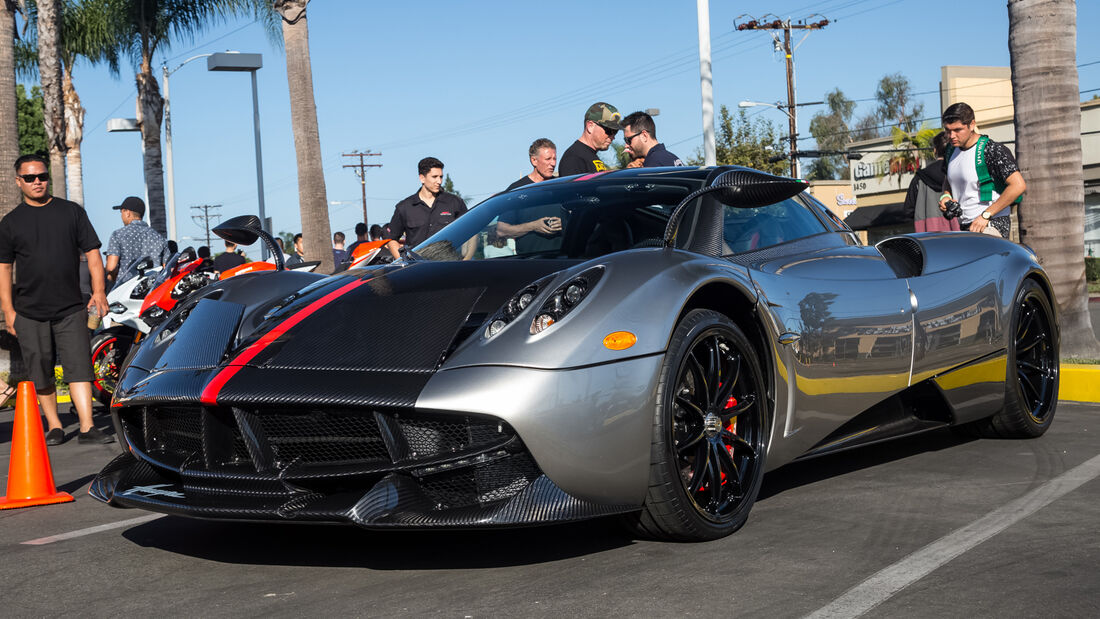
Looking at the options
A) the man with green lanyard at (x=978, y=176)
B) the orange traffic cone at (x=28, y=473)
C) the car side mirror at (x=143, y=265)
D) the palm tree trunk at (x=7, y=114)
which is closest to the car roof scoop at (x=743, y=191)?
the orange traffic cone at (x=28, y=473)

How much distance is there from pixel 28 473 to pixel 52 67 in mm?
18232

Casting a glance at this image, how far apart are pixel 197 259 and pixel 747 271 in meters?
6.41

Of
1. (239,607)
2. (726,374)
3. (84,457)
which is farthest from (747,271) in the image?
(84,457)

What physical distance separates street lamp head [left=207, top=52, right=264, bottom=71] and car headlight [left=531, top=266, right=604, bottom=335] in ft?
74.4

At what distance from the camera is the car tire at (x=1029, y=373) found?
18.8 ft

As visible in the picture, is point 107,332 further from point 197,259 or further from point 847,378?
point 847,378

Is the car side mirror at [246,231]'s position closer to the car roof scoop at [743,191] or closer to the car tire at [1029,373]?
the car roof scoop at [743,191]

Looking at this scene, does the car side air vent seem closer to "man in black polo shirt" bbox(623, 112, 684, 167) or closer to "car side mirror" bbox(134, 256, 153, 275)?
"man in black polo shirt" bbox(623, 112, 684, 167)

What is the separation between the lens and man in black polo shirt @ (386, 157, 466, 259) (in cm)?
1005

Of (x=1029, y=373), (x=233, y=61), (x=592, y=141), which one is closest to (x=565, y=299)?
(x=1029, y=373)

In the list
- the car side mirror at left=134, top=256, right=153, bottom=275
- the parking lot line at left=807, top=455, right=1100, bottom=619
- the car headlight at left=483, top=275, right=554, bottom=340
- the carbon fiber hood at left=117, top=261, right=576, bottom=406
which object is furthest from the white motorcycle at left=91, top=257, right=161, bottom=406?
the parking lot line at left=807, top=455, right=1100, bottom=619

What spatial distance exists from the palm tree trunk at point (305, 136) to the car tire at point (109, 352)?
16.5ft

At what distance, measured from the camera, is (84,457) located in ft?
22.9

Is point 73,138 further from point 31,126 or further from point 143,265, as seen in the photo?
point 31,126
